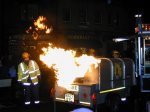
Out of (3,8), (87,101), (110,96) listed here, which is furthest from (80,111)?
(3,8)

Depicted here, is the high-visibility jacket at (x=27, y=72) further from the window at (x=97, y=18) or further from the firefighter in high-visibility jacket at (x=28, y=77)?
the window at (x=97, y=18)

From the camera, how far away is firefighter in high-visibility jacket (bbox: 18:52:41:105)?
12.1m

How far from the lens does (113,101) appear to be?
985cm

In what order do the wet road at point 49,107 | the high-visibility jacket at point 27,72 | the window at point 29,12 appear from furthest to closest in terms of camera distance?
1. the window at point 29,12
2. the high-visibility jacket at point 27,72
3. the wet road at point 49,107

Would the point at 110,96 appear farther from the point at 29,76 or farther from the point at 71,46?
the point at 71,46

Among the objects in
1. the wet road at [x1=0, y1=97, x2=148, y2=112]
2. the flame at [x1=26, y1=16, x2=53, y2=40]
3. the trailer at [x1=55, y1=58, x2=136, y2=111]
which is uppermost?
the flame at [x1=26, y1=16, x2=53, y2=40]

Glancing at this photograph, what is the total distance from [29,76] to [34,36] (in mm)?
18557

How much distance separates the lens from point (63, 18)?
32219 millimetres

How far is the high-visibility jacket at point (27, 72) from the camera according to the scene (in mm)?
12055

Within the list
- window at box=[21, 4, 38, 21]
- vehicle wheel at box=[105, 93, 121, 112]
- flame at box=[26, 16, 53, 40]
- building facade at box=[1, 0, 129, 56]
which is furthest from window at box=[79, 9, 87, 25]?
vehicle wheel at box=[105, 93, 121, 112]

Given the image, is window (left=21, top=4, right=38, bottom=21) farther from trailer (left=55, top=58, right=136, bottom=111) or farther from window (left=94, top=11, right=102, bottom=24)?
trailer (left=55, top=58, right=136, bottom=111)

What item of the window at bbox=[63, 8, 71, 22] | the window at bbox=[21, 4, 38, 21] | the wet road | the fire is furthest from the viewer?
the window at bbox=[63, 8, 71, 22]

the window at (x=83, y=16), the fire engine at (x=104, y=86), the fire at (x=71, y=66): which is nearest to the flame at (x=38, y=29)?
the window at (x=83, y=16)

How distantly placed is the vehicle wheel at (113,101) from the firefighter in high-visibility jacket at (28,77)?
335cm
